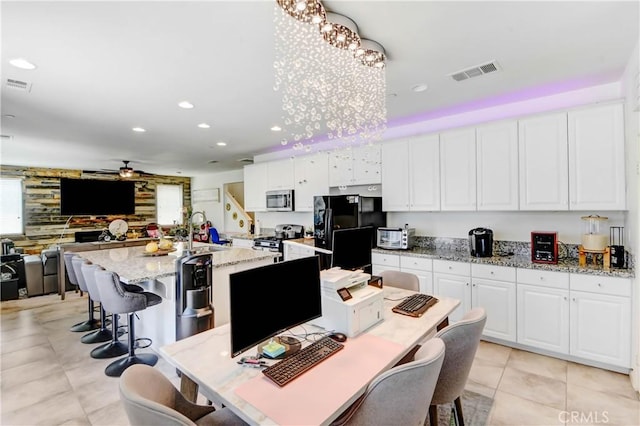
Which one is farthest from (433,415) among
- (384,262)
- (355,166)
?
(355,166)

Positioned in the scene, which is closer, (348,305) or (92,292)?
(348,305)

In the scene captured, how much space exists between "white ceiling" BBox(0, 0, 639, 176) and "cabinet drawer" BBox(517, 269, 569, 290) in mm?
1814

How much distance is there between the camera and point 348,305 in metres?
1.68

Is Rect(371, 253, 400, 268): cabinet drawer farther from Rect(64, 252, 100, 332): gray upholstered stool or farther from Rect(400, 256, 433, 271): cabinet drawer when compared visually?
Rect(64, 252, 100, 332): gray upholstered stool

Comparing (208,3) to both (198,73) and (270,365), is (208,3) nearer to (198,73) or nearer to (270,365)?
(198,73)

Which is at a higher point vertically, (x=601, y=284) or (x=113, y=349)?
(x=601, y=284)

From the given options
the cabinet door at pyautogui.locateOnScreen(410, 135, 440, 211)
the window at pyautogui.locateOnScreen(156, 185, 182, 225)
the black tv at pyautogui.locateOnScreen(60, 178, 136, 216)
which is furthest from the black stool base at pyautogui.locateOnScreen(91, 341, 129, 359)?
the window at pyautogui.locateOnScreen(156, 185, 182, 225)

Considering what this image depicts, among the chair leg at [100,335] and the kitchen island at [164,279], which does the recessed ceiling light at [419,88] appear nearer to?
the kitchen island at [164,279]

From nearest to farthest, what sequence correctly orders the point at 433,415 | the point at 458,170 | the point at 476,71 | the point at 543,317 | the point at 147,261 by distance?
1. the point at 433,415
2. the point at 476,71
3. the point at 543,317
4. the point at 147,261
5. the point at 458,170

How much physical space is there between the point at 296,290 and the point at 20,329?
14.4 feet

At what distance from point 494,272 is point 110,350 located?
4.06m

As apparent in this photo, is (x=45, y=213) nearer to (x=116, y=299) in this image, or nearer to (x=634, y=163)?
(x=116, y=299)

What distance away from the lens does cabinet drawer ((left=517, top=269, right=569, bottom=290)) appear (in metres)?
2.88
